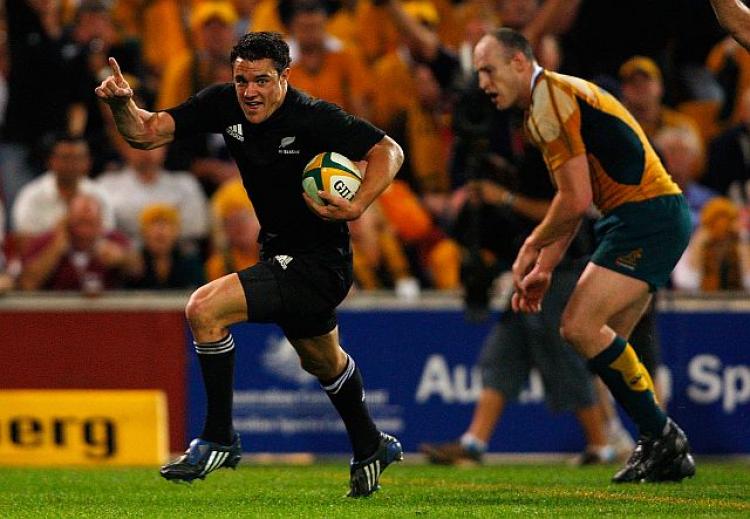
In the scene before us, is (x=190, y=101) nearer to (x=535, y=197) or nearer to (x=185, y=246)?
(x=535, y=197)

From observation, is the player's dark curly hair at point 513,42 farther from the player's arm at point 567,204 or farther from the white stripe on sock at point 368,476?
the white stripe on sock at point 368,476

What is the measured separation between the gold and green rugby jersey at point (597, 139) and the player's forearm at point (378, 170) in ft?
3.12

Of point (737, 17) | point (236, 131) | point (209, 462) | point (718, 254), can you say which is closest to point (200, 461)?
point (209, 462)

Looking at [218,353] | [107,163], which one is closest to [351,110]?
[107,163]

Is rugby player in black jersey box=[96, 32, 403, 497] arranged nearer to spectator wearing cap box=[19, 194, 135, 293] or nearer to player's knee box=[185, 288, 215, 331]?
player's knee box=[185, 288, 215, 331]

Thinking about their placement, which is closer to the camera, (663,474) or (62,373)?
(663,474)

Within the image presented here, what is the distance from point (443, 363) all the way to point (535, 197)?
161 cm

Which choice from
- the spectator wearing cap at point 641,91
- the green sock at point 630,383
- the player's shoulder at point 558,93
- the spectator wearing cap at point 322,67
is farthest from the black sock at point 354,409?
the spectator wearing cap at point 322,67

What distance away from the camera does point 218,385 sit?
Answer: 7266 millimetres

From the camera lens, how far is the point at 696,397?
36.4ft

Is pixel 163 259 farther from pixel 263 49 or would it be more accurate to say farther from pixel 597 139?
pixel 263 49

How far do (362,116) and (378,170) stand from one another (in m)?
6.00

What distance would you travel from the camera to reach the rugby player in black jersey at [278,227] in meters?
7.18

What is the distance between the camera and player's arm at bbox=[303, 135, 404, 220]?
7039 millimetres
